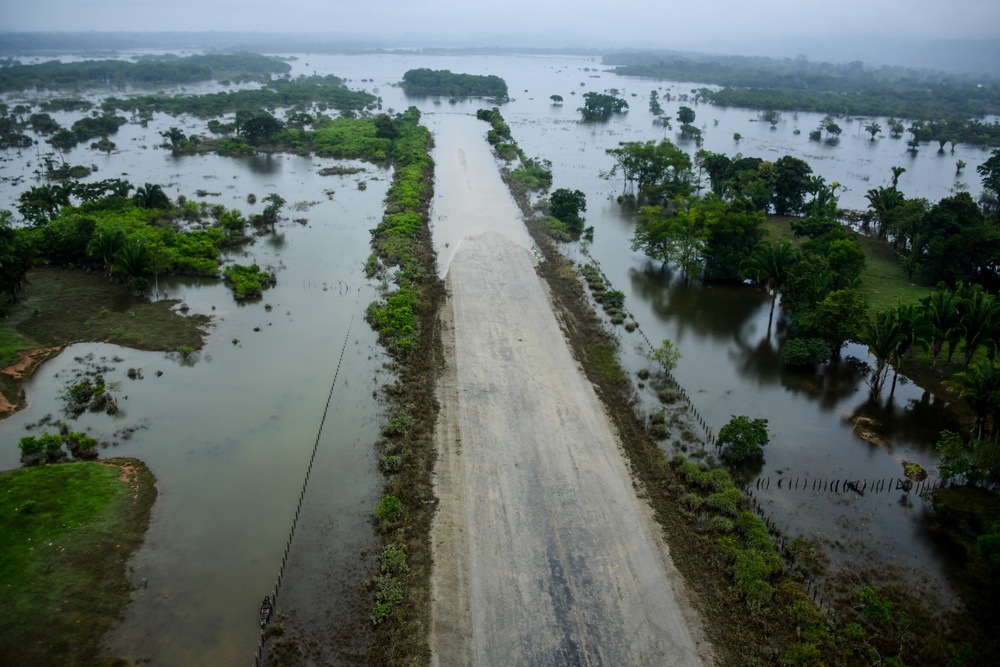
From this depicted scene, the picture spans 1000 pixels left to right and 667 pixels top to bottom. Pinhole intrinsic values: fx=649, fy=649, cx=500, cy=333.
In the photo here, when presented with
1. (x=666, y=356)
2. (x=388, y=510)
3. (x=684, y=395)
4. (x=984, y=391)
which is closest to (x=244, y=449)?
(x=388, y=510)

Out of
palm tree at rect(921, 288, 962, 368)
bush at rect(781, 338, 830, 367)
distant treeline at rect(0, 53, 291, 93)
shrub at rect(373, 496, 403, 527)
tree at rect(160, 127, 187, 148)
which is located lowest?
shrub at rect(373, 496, 403, 527)

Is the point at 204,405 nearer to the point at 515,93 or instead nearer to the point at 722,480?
the point at 722,480

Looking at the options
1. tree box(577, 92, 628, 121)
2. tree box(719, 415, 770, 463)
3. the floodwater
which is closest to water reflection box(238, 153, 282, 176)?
the floodwater

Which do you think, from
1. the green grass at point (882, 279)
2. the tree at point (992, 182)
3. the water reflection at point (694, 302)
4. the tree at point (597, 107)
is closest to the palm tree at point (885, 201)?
the green grass at point (882, 279)

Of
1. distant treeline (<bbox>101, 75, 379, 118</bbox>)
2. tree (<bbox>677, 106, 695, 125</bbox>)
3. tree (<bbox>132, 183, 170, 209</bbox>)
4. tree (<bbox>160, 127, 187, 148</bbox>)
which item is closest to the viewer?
tree (<bbox>132, 183, 170, 209</bbox>)

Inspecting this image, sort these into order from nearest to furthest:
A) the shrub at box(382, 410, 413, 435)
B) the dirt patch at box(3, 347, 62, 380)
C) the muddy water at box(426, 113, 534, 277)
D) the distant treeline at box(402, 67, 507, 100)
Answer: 1. the shrub at box(382, 410, 413, 435)
2. the dirt patch at box(3, 347, 62, 380)
3. the muddy water at box(426, 113, 534, 277)
4. the distant treeline at box(402, 67, 507, 100)

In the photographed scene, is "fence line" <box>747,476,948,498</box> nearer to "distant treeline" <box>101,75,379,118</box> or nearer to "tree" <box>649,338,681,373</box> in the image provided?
"tree" <box>649,338,681,373</box>
